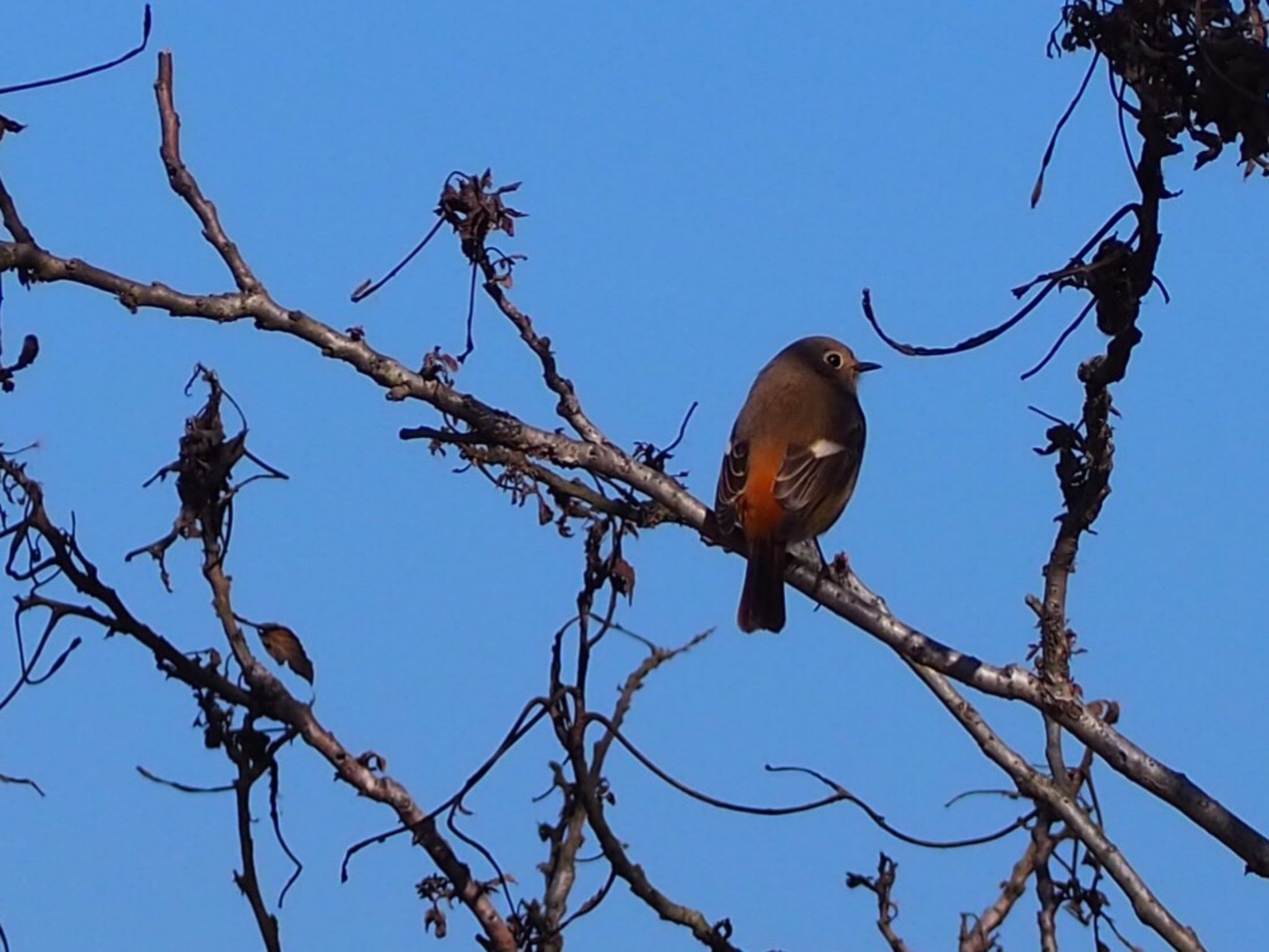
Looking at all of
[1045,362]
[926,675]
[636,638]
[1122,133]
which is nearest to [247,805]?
[636,638]

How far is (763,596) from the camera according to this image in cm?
680

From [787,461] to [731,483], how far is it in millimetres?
361

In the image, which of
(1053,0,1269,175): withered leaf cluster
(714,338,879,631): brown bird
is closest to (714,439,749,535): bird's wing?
(714,338,879,631): brown bird

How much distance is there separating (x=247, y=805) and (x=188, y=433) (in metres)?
0.85

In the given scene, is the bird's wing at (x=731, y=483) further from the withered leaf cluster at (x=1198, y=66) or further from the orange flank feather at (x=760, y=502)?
the withered leaf cluster at (x=1198, y=66)

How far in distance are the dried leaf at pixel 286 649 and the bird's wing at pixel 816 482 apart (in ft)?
10.7

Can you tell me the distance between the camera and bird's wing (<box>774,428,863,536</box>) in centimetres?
736

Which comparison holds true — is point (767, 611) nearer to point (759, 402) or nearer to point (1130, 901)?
point (759, 402)

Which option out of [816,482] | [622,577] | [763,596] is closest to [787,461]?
[816,482]

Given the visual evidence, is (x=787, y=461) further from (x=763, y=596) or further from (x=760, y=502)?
(x=763, y=596)

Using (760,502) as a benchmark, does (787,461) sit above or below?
above

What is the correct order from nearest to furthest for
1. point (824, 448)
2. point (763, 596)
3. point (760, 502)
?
point (763, 596) < point (760, 502) < point (824, 448)

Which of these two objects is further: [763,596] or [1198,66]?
[763,596]

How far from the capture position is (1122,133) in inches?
150
